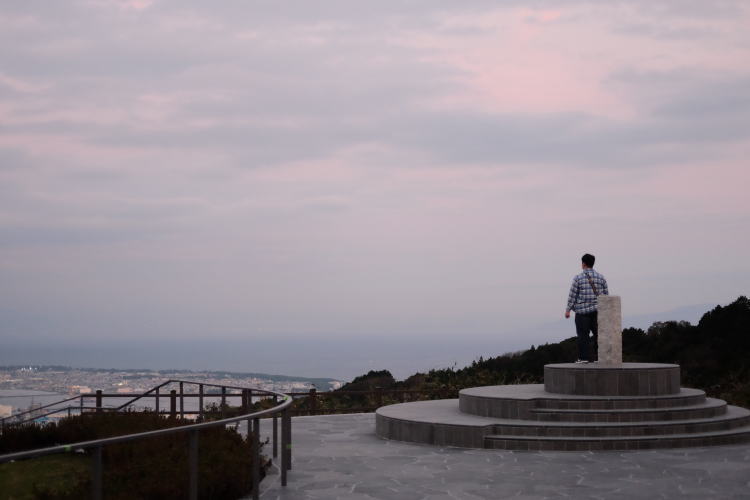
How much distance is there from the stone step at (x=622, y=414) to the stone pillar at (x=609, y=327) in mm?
1759

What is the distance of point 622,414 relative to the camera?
1392 cm

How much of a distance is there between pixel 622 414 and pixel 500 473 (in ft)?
12.2

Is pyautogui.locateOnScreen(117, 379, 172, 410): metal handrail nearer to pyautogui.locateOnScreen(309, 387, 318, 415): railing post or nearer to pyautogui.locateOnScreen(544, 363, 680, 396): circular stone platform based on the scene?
pyautogui.locateOnScreen(309, 387, 318, 415): railing post

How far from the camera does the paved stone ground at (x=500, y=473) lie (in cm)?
970

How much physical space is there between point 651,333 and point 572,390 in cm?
1751

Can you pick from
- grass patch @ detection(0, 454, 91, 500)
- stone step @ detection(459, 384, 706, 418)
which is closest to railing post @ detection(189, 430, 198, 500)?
grass patch @ detection(0, 454, 91, 500)

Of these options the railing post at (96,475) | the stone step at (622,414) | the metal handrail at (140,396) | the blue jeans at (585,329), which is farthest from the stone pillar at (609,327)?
the railing post at (96,475)

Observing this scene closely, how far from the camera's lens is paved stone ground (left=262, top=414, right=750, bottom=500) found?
31.8ft

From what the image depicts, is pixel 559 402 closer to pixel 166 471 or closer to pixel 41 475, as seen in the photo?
pixel 166 471

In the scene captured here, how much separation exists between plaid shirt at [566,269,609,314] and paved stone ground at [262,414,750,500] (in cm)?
402

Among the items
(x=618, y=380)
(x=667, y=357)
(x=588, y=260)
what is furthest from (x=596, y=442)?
(x=667, y=357)

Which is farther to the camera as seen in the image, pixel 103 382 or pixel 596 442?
pixel 103 382

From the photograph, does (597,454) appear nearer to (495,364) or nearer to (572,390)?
(572,390)

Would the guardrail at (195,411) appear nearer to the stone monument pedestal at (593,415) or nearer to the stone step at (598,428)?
the stone monument pedestal at (593,415)
